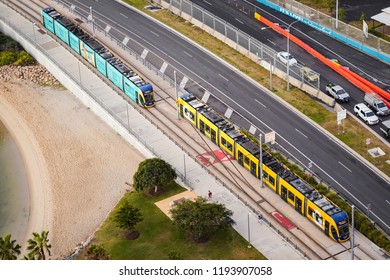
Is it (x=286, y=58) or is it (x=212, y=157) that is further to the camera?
(x=286, y=58)

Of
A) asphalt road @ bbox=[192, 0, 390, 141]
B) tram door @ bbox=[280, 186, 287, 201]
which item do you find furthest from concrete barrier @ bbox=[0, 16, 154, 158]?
asphalt road @ bbox=[192, 0, 390, 141]

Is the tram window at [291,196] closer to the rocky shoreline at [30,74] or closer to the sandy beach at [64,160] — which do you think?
the sandy beach at [64,160]

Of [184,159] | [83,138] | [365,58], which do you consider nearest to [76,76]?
[83,138]

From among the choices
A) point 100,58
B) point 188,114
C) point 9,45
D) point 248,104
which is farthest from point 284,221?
point 9,45

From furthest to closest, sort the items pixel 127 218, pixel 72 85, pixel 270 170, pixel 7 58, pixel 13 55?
pixel 13 55
pixel 7 58
pixel 72 85
pixel 270 170
pixel 127 218

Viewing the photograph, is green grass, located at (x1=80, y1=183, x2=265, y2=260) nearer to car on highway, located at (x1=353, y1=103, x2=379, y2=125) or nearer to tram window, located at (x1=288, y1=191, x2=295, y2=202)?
tram window, located at (x1=288, y1=191, x2=295, y2=202)

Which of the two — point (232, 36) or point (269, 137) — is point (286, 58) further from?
point (269, 137)
